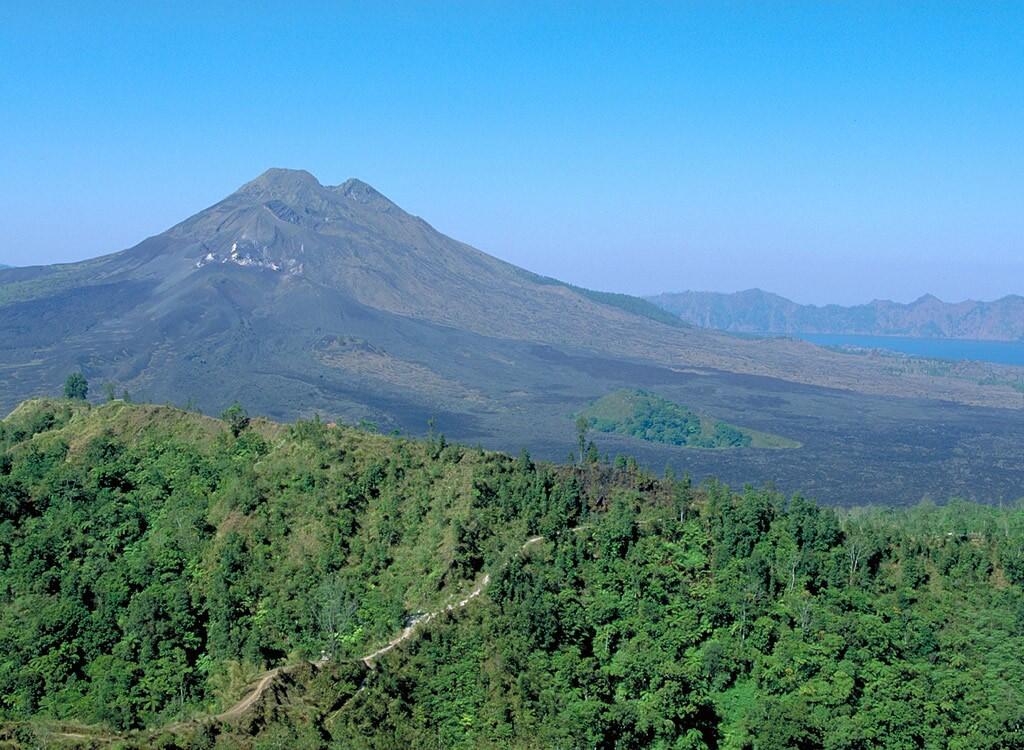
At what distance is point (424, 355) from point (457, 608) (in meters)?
102

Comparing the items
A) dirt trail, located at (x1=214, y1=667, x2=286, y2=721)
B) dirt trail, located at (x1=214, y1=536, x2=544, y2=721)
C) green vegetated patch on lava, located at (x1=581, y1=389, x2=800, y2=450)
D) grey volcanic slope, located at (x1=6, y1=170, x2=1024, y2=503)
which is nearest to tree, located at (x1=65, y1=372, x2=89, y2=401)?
dirt trail, located at (x1=214, y1=536, x2=544, y2=721)

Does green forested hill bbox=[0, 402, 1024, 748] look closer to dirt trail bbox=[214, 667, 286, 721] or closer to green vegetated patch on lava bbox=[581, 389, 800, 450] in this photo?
dirt trail bbox=[214, 667, 286, 721]

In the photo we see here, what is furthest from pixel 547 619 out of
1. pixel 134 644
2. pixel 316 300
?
pixel 316 300

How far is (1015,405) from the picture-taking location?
438 feet

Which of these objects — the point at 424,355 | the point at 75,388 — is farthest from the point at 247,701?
the point at 424,355

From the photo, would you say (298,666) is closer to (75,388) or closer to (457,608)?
(457,608)

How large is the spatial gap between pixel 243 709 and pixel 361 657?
5.91m

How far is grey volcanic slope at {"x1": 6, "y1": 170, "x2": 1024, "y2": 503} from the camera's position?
310 ft

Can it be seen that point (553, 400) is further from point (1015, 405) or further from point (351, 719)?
point (351, 719)

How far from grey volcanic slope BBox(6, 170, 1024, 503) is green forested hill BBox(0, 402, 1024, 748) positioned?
4114 centimetres

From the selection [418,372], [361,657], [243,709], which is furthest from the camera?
[418,372]

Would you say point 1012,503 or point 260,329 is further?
point 260,329

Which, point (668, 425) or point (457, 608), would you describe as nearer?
point (457, 608)

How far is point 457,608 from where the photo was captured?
108 ft
